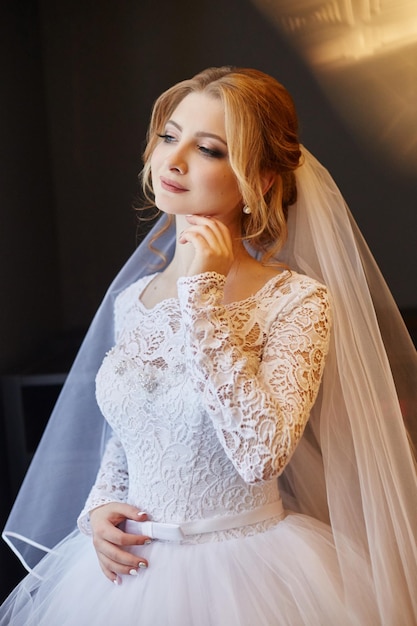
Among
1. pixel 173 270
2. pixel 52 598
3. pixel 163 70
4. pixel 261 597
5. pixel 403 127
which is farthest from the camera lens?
pixel 163 70

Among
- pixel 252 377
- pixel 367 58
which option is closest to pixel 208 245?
pixel 252 377

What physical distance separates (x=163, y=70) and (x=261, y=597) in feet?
4.44

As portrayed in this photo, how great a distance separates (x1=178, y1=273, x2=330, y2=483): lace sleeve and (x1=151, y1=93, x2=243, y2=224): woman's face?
0.67 ft

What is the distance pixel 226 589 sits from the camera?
1.27 metres

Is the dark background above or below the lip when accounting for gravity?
above

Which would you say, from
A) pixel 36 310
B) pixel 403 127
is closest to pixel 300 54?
pixel 403 127

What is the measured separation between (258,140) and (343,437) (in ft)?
1.87

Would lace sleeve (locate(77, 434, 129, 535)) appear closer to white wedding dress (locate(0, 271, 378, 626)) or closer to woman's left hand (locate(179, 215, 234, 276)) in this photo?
white wedding dress (locate(0, 271, 378, 626))

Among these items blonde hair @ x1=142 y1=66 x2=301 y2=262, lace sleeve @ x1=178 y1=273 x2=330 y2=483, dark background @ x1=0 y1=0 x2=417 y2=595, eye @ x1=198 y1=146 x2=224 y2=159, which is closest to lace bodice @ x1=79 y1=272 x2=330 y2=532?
lace sleeve @ x1=178 y1=273 x2=330 y2=483

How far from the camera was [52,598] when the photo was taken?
142 cm

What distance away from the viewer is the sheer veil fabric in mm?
1336

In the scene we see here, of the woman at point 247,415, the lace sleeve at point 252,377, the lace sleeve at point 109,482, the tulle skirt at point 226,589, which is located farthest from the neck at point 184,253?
the tulle skirt at point 226,589

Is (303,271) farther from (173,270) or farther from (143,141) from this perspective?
(143,141)

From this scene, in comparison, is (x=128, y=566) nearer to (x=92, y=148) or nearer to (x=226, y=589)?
(x=226, y=589)
